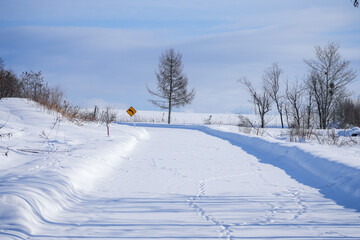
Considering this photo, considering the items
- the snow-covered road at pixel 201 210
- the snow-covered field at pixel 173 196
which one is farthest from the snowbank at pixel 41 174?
the snow-covered road at pixel 201 210

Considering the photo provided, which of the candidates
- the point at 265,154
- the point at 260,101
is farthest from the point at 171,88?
the point at 265,154

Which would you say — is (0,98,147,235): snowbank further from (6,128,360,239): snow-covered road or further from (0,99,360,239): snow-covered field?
(6,128,360,239): snow-covered road

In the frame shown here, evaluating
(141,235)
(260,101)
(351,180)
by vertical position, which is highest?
(260,101)

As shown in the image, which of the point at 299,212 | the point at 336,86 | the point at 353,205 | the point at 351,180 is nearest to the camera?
the point at 299,212

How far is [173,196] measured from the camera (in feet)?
15.9

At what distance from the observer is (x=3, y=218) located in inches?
134

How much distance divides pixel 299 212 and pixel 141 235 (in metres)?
2.10

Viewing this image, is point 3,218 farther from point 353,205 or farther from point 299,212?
point 353,205

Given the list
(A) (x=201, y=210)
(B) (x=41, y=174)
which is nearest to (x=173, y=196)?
(A) (x=201, y=210)

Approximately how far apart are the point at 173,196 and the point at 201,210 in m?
0.83

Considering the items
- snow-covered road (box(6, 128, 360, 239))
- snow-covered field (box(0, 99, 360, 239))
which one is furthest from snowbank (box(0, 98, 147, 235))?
snow-covered road (box(6, 128, 360, 239))

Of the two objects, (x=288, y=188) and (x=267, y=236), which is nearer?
(x=267, y=236)

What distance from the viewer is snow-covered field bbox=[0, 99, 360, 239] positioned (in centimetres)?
A: 338

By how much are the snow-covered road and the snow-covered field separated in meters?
0.01
